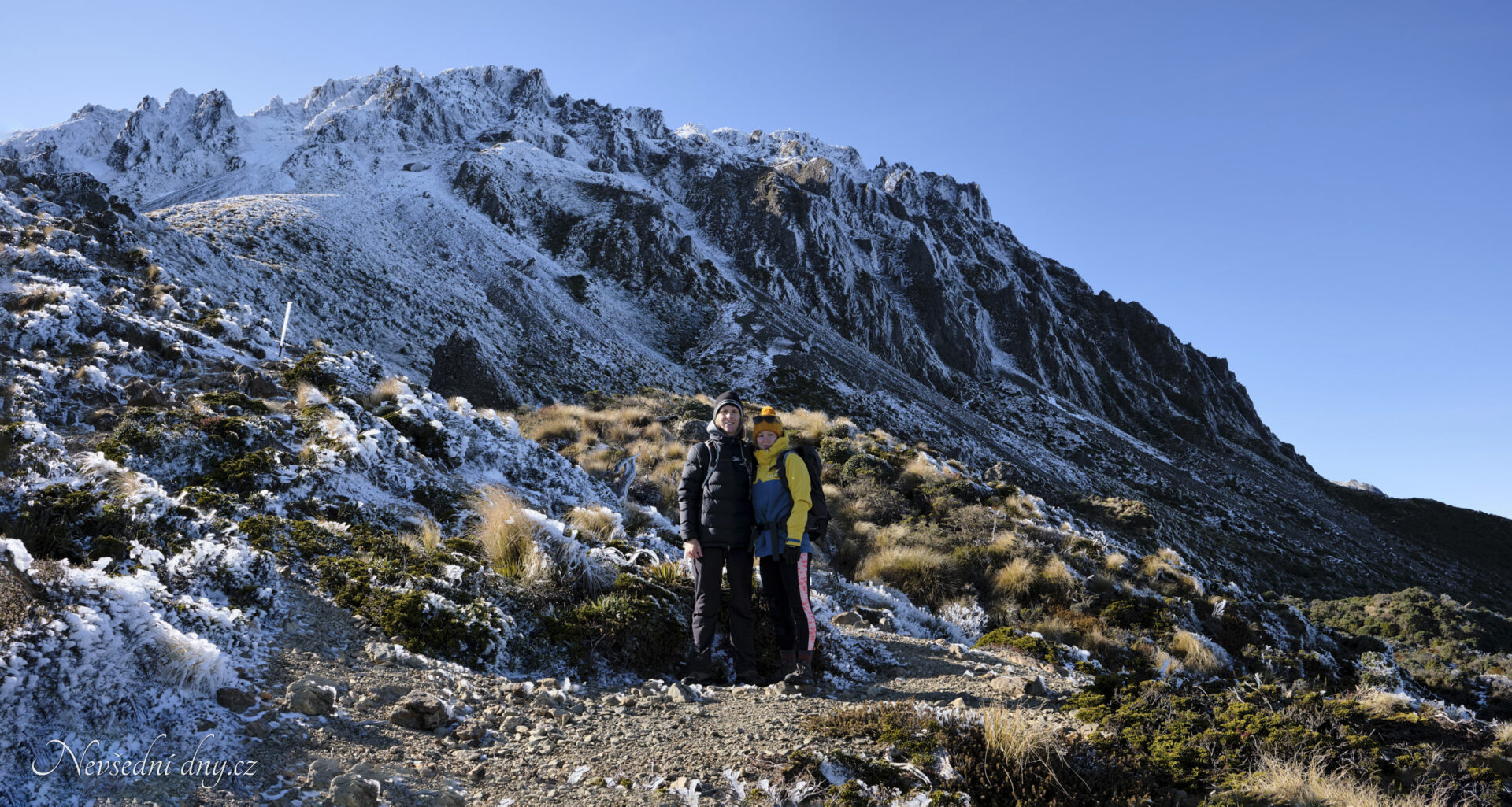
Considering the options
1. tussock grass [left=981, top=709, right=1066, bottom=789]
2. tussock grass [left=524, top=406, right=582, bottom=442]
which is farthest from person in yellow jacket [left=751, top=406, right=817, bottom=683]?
tussock grass [left=524, top=406, right=582, bottom=442]

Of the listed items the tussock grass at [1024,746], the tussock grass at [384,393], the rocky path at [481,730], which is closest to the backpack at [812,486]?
the rocky path at [481,730]

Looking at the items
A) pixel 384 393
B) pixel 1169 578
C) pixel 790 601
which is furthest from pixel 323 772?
pixel 1169 578

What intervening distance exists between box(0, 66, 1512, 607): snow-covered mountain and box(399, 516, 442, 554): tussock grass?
8.97 meters

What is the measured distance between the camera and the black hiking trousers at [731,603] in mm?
5008

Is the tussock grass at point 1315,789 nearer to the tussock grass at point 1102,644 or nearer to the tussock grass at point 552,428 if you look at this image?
the tussock grass at point 1102,644

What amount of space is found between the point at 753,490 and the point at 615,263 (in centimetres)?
4205

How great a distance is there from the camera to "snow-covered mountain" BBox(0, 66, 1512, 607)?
27359 mm

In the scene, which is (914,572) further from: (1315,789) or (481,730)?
(481,730)

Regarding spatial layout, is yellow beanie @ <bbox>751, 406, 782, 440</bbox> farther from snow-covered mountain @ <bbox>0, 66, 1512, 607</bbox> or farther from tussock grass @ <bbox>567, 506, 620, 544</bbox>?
snow-covered mountain @ <bbox>0, 66, 1512, 607</bbox>

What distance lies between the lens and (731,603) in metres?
5.10

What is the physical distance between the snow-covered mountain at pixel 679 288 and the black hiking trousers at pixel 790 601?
12.3 m

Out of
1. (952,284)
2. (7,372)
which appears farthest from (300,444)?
(952,284)

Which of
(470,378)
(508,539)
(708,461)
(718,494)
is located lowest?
(508,539)

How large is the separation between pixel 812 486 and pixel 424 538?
3.59 meters
